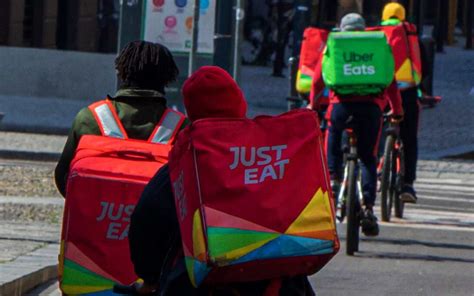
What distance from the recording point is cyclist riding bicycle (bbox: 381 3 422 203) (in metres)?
11.7

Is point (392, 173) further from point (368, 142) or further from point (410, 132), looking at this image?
point (368, 142)

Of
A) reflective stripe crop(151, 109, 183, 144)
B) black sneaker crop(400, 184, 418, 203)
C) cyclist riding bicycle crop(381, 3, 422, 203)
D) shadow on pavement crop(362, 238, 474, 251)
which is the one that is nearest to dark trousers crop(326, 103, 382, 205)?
shadow on pavement crop(362, 238, 474, 251)

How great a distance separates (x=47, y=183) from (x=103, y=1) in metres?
16.4

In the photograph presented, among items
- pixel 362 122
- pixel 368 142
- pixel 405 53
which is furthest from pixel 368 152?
pixel 405 53

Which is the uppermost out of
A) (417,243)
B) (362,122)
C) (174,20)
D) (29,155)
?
(174,20)

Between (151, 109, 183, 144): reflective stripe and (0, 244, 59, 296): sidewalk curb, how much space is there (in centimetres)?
279

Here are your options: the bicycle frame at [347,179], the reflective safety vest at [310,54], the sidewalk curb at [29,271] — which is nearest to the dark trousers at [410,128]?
the reflective safety vest at [310,54]

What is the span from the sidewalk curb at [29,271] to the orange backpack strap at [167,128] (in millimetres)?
2793

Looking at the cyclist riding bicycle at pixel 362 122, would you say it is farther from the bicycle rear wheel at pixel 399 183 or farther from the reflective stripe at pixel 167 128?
the reflective stripe at pixel 167 128

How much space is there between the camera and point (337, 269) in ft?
30.7

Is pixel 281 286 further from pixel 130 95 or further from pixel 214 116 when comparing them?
pixel 130 95

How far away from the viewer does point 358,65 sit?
10.1m

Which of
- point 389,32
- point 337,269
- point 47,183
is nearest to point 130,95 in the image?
point 337,269

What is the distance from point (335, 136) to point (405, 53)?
148 cm
